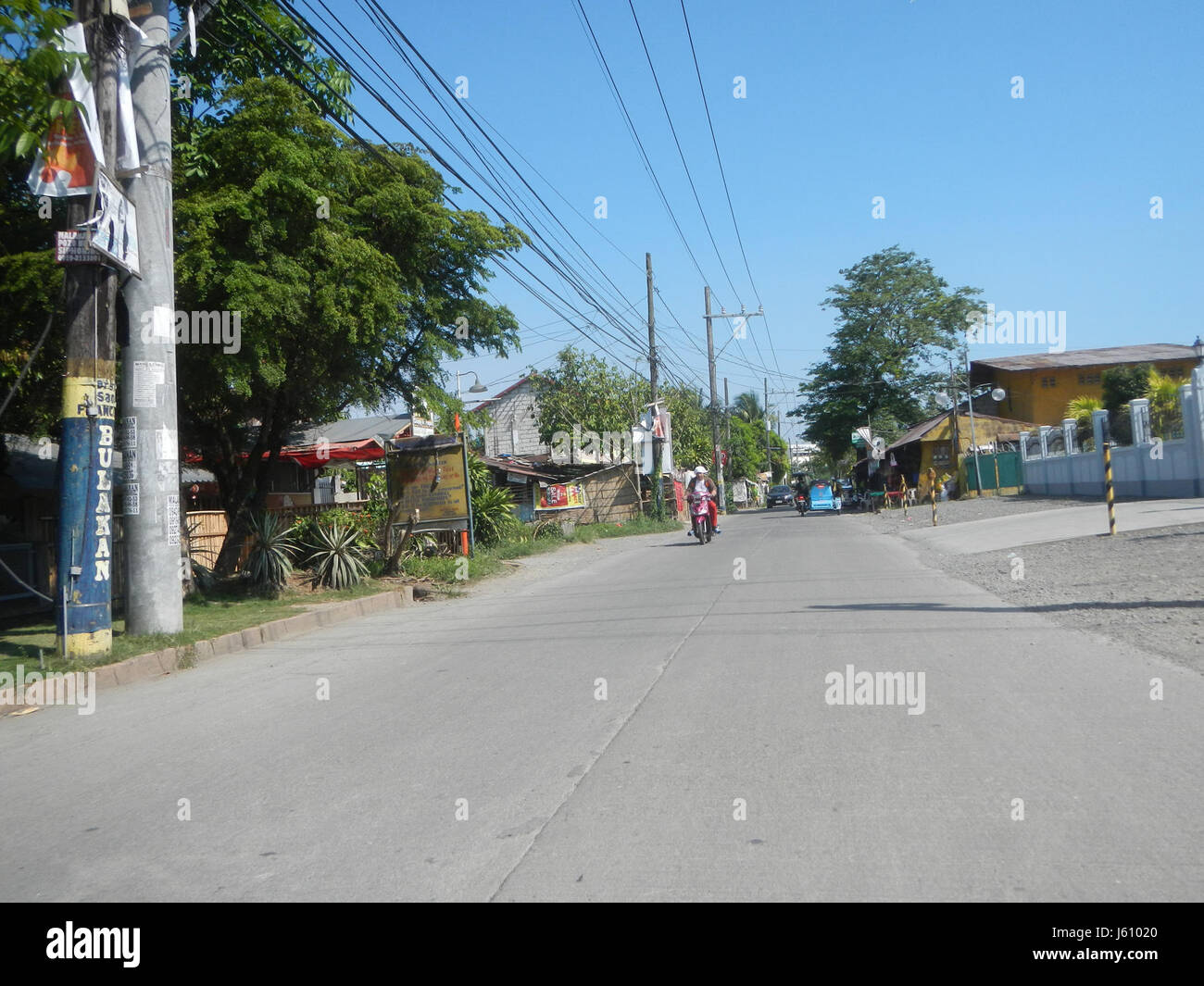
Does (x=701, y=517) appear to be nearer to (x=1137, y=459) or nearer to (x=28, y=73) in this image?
(x=1137, y=459)

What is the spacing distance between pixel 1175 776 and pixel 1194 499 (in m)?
22.8

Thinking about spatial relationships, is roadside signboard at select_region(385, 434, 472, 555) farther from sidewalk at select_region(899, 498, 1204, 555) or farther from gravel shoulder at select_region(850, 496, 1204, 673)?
sidewalk at select_region(899, 498, 1204, 555)

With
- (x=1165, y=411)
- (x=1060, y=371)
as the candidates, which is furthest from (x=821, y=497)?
(x=1165, y=411)

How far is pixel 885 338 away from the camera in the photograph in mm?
55000

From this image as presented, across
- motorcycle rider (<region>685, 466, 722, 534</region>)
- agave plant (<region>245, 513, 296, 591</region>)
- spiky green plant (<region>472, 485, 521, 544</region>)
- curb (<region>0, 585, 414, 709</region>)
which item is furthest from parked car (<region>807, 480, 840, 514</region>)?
agave plant (<region>245, 513, 296, 591</region>)

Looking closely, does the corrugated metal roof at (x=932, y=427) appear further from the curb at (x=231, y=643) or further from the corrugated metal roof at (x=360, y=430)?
the curb at (x=231, y=643)

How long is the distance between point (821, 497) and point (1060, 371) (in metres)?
15.1

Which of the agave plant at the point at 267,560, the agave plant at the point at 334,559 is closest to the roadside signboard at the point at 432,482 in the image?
the agave plant at the point at 334,559

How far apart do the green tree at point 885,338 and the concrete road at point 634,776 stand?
47.0m

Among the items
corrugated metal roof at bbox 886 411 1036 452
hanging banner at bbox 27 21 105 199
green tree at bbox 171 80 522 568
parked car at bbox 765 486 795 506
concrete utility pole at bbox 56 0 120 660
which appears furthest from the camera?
parked car at bbox 765 486 795 506

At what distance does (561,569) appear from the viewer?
21.7 metres

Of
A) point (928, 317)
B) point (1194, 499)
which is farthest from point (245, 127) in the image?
point (928, 317)

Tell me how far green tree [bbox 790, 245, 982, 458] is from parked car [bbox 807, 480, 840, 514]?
670 cm

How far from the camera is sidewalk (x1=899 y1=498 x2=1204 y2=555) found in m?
19.9
